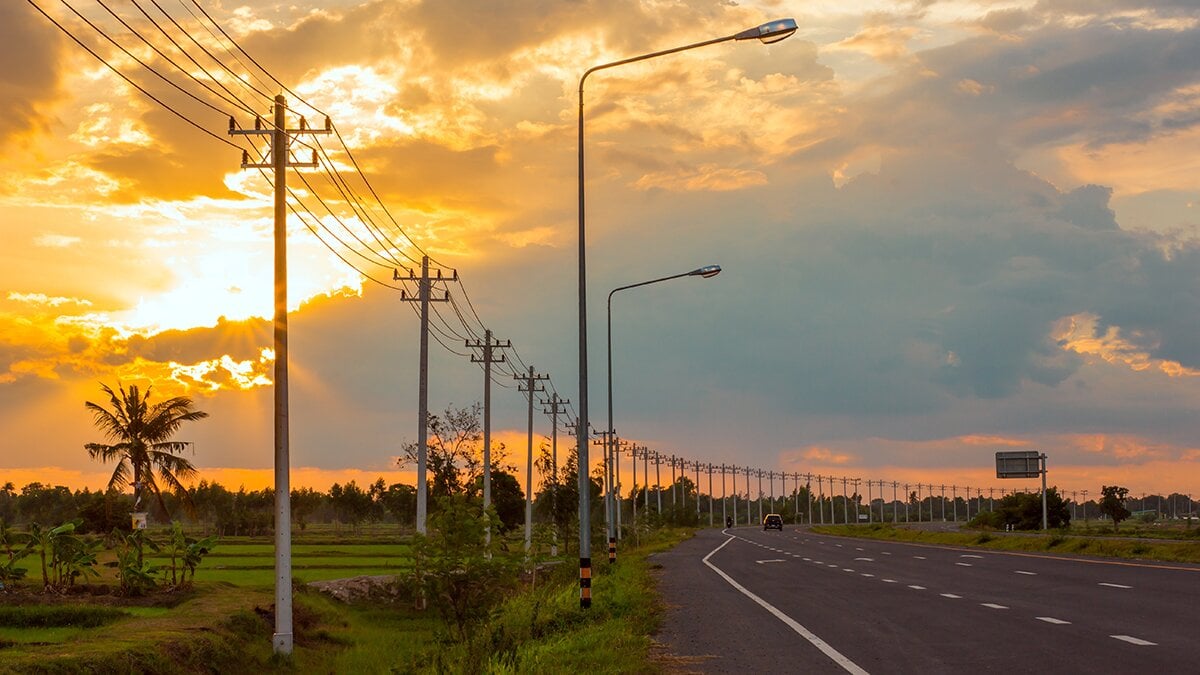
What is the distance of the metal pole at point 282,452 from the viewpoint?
26.8 m

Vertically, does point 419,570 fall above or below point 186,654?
above

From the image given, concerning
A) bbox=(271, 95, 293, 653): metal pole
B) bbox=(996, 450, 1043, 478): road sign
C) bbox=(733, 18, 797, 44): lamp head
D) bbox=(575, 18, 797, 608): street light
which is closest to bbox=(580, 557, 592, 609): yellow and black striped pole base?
bbox=(575, 18, 797, 608): street light

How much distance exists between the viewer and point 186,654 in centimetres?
2450

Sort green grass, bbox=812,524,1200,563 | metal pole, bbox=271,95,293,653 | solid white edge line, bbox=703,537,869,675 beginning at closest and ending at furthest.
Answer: solid white edge line, bbox=703,537,869,675, metal pole, bbox=271,95,293,653, green grass, bbox=812,524,1200,563

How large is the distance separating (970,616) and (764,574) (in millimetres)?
19856

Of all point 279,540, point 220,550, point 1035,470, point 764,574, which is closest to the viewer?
point 279,540

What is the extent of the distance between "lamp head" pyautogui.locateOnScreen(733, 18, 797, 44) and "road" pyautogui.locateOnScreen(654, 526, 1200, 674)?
10.5 metres

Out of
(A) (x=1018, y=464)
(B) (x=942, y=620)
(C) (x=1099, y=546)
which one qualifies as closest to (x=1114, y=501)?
(A) (x=1018, y=464)

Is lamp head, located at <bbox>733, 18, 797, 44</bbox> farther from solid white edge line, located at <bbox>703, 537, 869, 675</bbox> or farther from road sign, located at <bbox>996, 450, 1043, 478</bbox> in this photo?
road sign, located at <bbox>996, 450, 1043, 478</bbox>

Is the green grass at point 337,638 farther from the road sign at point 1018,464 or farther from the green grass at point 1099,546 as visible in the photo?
the road sign at point 1018,464

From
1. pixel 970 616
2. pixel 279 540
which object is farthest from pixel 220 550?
pixel 970 616

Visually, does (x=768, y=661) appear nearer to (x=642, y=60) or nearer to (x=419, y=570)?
(x=419, y=570)

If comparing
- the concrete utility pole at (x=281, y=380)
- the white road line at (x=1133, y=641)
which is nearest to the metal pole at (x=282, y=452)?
the concrete utility pole at (x=281, y=380)

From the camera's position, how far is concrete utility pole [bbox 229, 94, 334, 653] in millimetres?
26812
